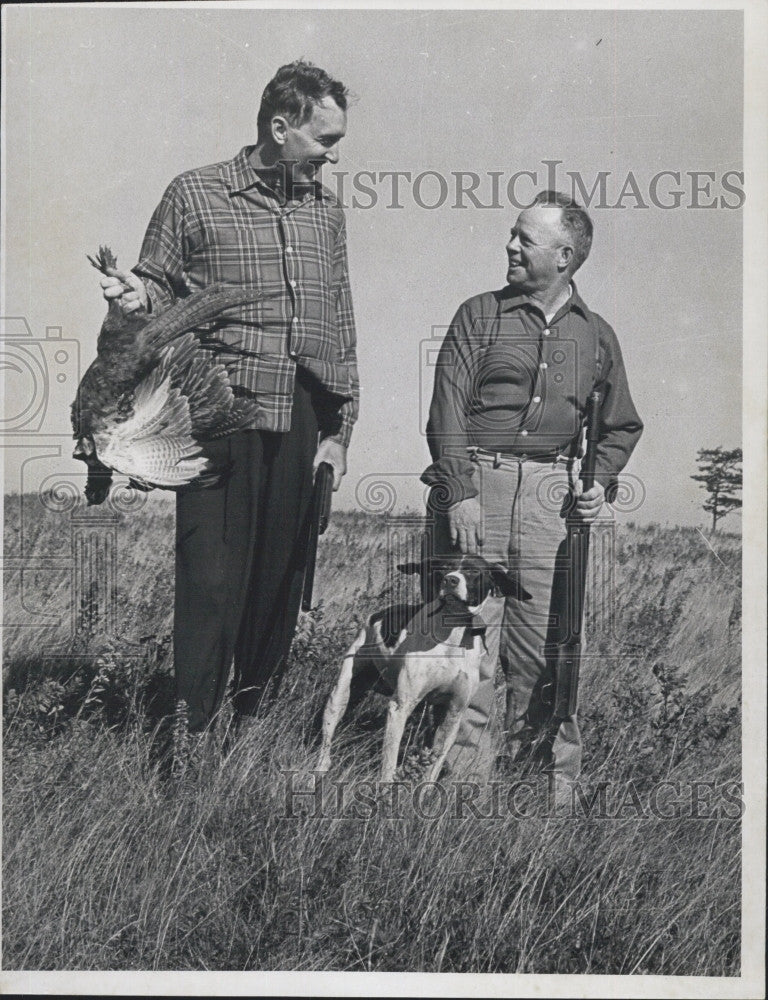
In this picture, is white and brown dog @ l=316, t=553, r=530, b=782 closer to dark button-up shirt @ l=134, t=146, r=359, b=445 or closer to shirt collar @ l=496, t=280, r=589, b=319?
dark button-up shirt @ l=134, t=146, r=359, b=445

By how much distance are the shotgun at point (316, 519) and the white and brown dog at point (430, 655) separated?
302mm

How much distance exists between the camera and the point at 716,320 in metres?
4.27

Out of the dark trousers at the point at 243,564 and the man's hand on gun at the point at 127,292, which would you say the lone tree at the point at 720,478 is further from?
the man's hand on gun at the point at 127,292

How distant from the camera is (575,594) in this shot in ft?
13.9

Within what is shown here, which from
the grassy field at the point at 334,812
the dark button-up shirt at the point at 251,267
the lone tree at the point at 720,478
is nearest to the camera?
the grassy field at the point at 334,812

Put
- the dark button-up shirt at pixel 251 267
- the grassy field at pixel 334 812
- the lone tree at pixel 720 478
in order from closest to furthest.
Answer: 1. the grassy field at pixel 334 812
2. the dark button-up shirt at pixel 251 267
3. the lone tree at pixel 720 478

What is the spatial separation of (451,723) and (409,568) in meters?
0.66

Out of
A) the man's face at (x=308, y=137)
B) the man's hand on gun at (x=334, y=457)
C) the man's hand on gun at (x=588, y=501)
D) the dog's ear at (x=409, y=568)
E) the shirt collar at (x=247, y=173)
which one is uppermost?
the man's face at (x=308, y=137)

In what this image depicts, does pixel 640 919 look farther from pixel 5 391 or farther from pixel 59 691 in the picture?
pixel 5 391

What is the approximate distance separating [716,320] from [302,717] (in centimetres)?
240

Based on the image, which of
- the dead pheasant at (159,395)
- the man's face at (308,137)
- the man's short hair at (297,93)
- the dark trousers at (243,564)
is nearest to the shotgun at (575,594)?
the dark trousers at (243,564)

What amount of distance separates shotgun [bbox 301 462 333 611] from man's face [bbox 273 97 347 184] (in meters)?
1.24

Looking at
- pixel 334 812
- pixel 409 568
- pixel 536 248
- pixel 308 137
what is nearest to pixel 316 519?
pixel 409 568

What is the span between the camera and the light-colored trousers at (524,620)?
4176 millimetres
